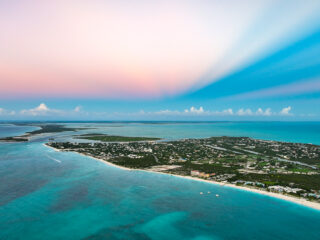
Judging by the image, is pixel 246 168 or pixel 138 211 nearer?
pixel 138 211

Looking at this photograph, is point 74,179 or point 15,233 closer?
point 15,233

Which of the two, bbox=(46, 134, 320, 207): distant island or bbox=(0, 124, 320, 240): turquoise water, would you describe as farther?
bbox=(46, 134, 320, 207): distant island

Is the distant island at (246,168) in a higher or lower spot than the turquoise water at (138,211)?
higher

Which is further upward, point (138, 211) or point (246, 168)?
point (246, 168)

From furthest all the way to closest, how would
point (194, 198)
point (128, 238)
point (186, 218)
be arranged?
point (194, 198), point (186, 218), point (128, 238)

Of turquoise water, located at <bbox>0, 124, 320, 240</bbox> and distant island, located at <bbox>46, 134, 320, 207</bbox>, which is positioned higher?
distant island, located at <bbox>46, 134, 320, 207</bbox>

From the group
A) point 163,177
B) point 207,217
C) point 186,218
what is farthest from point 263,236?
point 163,177

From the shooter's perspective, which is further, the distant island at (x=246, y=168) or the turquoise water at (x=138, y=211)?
the distant island at (x=246, y=168)

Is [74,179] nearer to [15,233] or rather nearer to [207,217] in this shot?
[15,233]
